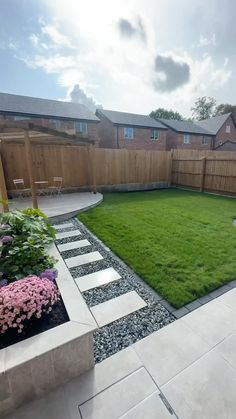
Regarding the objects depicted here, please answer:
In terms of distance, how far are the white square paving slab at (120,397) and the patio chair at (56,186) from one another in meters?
6.57

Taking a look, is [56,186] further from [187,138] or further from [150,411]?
[187,138]

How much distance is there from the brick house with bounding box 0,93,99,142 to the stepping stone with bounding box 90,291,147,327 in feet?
39.5

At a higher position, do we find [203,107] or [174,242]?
[203,107]

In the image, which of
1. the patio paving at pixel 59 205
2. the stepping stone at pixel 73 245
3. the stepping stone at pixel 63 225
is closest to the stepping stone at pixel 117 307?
the stepping stone at pixel 73 245

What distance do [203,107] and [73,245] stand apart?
44011 mm

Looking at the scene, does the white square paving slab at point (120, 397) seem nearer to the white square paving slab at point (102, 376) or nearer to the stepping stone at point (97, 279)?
the white square paving slab at point (102, 376)

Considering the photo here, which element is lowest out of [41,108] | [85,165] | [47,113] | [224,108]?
[85,165]

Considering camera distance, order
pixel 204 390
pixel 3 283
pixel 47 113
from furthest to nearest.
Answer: pixel 47 113
pixel 3 283
pixel 204 390

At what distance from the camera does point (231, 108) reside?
34.2 metres

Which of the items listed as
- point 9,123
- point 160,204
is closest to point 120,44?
point 9,123

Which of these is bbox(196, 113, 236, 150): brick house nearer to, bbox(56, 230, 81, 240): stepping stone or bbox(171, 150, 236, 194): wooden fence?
bbox(171, 150, 236, 194): wooden fence

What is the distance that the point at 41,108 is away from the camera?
14.3m

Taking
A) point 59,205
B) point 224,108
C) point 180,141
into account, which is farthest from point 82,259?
point 224,108

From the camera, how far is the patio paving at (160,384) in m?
1.23
